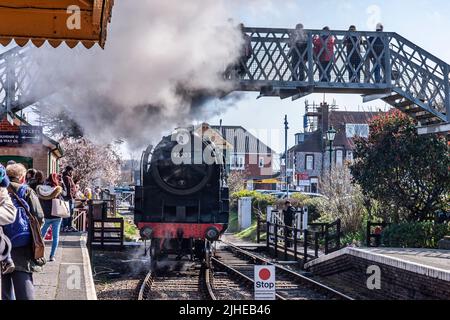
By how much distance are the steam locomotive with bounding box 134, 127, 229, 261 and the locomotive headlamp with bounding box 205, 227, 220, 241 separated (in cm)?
2

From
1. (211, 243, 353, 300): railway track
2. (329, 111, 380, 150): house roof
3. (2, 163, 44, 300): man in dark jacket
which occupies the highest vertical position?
(329, 111, 380, 150): house roof

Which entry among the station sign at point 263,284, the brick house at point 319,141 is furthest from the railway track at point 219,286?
the brick house at point 319,141

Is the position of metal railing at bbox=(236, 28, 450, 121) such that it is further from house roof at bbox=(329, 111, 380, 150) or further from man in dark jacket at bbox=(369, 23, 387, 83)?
house roof at bbox=(329, 111, 380, 150)

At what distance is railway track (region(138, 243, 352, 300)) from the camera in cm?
1247

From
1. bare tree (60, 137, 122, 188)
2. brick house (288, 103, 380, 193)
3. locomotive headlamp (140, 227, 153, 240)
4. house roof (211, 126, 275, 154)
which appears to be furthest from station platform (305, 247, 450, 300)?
house roof (211, 126, 275, 154)

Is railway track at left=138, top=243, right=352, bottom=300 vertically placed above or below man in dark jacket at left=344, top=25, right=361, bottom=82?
below

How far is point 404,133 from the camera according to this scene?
19188 mm

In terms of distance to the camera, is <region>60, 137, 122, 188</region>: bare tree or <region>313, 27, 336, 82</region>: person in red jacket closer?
<region>313, 27, 336, 82</region>: person in red jacket

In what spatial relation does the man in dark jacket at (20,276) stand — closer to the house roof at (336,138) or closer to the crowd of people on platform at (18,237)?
the crowd of people on platform at (18,237)

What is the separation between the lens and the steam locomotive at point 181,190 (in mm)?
15484

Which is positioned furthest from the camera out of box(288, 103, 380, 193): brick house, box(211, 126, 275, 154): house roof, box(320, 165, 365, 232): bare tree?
box(211, 126, 275, 154): house roof

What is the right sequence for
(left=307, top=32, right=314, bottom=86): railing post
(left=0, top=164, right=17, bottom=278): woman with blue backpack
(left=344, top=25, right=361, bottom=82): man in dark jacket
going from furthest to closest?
(left=344, top=25, right=361, bottom=82): man in dark jacket < (left=307, top=32, right=314, bottom=86): railing post < (left=0, top=164, right=17, bottom=278): woman with blue backpack

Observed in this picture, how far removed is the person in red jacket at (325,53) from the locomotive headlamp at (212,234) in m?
6.18
